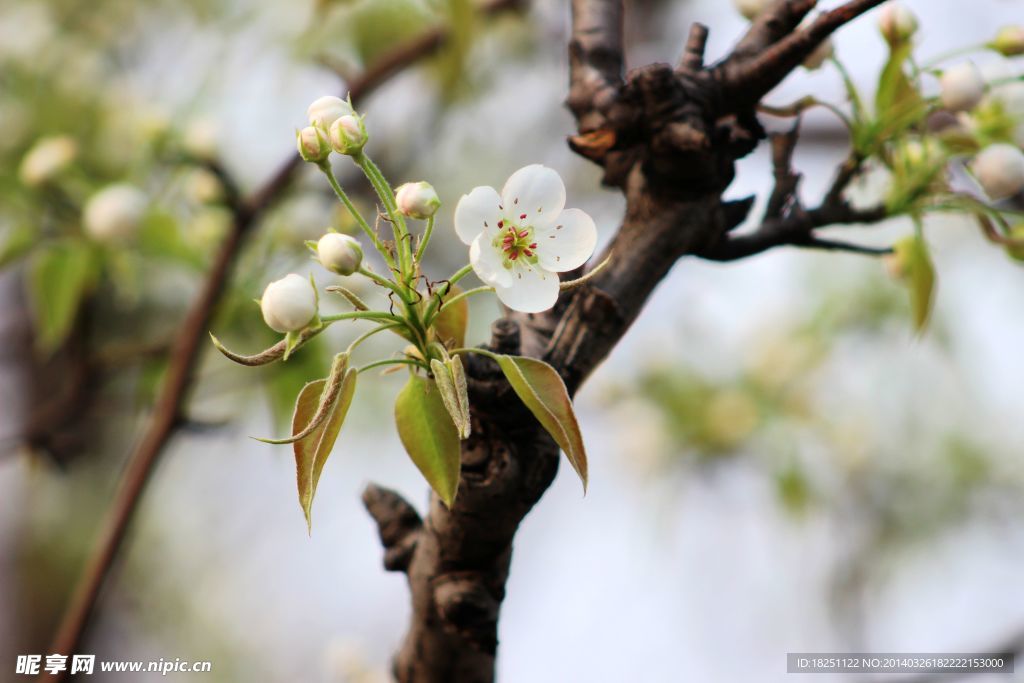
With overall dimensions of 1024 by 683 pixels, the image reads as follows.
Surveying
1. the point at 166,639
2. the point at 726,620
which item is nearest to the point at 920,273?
the point at 726,620

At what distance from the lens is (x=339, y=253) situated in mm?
390

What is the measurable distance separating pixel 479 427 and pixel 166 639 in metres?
1.95

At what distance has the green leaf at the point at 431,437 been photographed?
398mm

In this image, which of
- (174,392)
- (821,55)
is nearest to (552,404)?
(821,55)

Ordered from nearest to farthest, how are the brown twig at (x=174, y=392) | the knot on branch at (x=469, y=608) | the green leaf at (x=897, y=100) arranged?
the knot on branch at (x=469, y=608), the green leaf at (x=897, y=100), the brown twig at (x=174, y=392)

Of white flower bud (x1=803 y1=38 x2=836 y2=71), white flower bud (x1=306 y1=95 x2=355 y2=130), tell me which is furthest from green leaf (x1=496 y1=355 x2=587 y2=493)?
white flower bud (x1=803 y1=38 x2=836 y2=71)

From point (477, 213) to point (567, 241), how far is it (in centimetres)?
5

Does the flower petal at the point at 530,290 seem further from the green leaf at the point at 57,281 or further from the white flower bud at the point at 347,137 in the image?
the green leaf at the point at 57,281

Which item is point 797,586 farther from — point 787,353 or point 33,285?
point 33,285

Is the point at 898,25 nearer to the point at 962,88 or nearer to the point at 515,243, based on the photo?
the point at 962,88

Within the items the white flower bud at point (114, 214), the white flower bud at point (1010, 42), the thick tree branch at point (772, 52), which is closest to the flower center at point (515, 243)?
the thick tree branch at point (772, 52)

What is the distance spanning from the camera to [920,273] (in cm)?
61

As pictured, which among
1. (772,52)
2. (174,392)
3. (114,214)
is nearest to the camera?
(772,52)

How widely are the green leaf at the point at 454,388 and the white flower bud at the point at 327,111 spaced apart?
0.42ft
